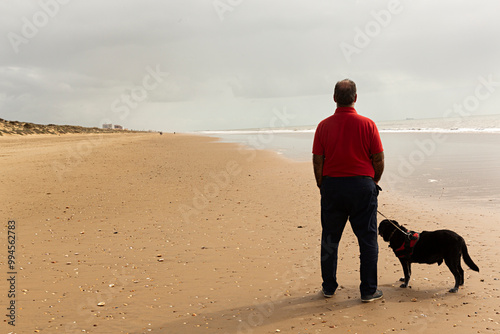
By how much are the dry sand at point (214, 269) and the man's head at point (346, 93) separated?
2.12 meters

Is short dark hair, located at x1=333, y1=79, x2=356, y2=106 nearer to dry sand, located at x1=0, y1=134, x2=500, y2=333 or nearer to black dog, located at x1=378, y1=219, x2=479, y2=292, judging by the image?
black dog, located at x1=378, y1=219, x2=479, y2=292

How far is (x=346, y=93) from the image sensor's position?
427 centimetres

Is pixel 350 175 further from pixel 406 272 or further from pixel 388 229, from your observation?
pixel 406 272

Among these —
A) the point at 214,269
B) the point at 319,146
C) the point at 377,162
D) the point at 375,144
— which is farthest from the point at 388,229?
the point at 214,269

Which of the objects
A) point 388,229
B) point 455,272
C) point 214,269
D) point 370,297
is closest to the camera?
point 370,297

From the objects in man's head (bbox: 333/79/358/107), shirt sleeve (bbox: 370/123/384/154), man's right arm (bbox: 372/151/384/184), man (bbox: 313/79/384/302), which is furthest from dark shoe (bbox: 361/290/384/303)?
man's head (bbox: 333/79/358/107)

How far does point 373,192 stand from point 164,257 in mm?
3271

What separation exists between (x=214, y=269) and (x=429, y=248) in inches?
106

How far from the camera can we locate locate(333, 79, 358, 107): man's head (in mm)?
4266

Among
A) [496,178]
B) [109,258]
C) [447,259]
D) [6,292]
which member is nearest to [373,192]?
[447,259]

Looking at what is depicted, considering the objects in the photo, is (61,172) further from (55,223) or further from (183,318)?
(183,318)

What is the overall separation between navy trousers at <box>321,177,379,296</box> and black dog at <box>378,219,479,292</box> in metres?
0.53

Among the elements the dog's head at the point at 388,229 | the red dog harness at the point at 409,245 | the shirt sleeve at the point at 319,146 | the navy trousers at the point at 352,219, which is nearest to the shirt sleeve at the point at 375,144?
the navy trousers at the point at 352,219

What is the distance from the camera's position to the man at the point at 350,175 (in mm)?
4156
